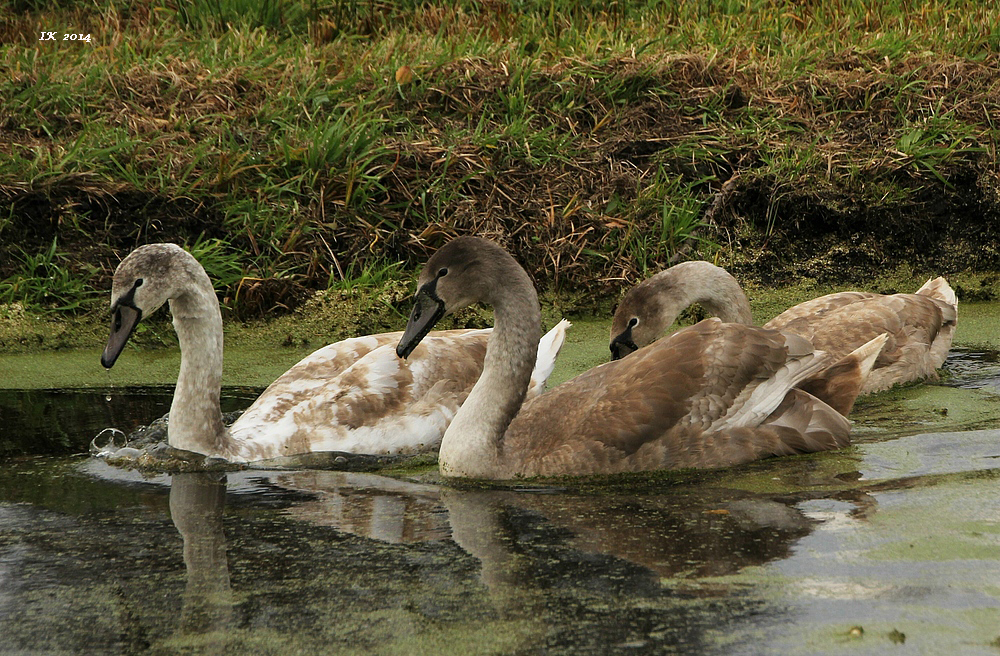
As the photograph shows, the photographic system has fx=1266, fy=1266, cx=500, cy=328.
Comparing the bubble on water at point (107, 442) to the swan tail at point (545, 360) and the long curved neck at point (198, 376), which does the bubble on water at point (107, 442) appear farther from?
the swan tail at point (545, 360)

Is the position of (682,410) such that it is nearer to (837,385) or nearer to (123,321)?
(837,385)

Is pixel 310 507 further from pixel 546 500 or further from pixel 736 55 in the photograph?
pixel 736 55

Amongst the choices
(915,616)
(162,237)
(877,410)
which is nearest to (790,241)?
(877,410)

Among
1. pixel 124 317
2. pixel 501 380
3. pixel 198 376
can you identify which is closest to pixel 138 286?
pixel 124 317

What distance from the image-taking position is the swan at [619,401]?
4.64 m

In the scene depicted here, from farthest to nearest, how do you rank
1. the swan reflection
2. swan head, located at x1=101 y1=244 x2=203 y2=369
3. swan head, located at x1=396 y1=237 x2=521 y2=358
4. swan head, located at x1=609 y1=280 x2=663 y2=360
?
swan head, located at x1=609 y1=280 x2=663 y2=360 → swan head, located at x1=101 y1=244 x2=203 y2=369 → swan head, located at x1=396 y1=237 x2=521 y2=358 → the swan reflection

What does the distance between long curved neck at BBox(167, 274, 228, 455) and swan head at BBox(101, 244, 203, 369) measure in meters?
0.13

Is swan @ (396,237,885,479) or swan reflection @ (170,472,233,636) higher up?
swan @ (396,237,885,479)

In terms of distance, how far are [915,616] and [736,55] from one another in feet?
20.9

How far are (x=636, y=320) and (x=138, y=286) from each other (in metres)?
2.29

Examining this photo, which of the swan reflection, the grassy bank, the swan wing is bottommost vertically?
the swan reflection

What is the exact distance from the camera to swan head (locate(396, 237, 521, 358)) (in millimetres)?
4836

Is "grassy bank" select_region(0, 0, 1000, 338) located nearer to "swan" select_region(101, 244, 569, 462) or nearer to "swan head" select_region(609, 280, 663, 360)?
"swan head" select_region(609, 280, 663, 360)

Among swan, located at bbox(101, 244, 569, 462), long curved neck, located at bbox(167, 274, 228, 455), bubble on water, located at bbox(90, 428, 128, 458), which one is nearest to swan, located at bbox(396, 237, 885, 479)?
swan, located at bbox(101, 244, 569, 462)
